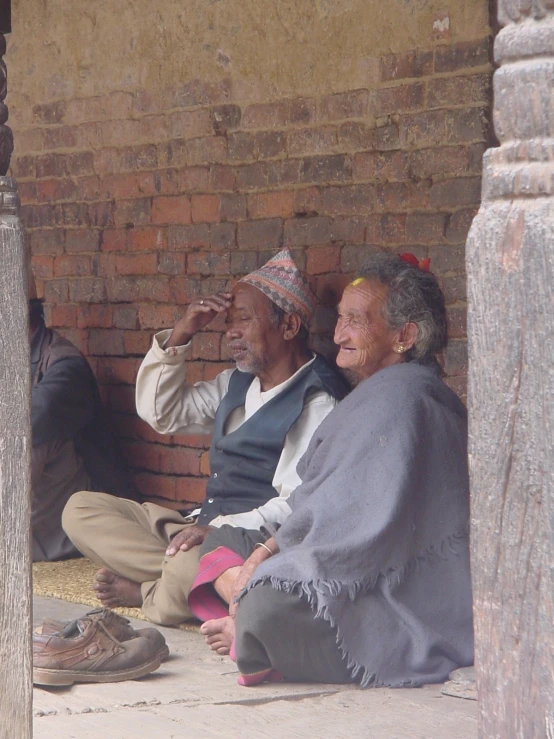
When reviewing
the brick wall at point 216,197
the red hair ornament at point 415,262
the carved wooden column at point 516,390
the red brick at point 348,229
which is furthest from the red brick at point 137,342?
the carved wooden column at point 516,390

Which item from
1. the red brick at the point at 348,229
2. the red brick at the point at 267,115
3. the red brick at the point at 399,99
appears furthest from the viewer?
the red brick at the point at 267,115

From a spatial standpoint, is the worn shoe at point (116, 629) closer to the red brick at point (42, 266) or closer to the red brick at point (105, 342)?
the red brick at point (105, 342)

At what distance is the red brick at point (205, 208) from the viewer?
4.93 metres

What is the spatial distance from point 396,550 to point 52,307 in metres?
2.91

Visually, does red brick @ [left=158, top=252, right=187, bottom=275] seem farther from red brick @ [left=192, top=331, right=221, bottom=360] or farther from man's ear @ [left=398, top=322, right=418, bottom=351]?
man's ear @ [left=398, top=322, right=418, bottom=351]

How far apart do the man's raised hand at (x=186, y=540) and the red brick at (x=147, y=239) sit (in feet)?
5.11

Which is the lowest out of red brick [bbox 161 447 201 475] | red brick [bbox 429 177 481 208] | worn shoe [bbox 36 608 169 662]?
worn shoe [bbox 36 608 169 662]

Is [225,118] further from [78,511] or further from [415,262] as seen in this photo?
[78,511]

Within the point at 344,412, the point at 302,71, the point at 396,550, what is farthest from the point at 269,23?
the point at 396,550

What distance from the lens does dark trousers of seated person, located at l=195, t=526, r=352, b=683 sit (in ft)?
10.6

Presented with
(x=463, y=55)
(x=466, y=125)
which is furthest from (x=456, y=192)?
(x=463, y=55)

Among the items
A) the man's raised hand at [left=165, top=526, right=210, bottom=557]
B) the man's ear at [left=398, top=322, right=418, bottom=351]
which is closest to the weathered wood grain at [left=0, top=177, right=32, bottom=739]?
the man's ear at [left=398, top=322, right=418, bottom=351]

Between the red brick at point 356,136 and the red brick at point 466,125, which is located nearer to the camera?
the red brick at point 466,125

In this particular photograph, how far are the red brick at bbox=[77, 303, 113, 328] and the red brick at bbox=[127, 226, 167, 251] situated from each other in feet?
1.11
